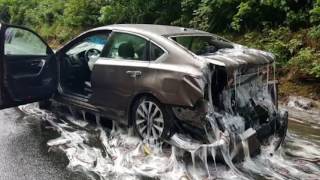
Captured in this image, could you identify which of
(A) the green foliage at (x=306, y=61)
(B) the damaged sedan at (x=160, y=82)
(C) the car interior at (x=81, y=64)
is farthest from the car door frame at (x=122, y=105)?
(A) the green foliage at (x=306, y=61)

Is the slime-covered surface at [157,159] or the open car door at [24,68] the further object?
the open car door at [24,68]

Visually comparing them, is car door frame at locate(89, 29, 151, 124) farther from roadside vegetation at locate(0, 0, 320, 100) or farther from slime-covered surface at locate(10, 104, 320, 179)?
roadside vegetation at locate(0, 0, 320, 100)

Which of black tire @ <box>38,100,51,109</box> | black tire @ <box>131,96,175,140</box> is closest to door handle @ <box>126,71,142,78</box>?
black tire @ <box>131,96,175,140</box>

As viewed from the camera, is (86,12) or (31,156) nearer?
(31,156)

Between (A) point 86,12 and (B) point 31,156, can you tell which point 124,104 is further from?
(A) point 86,12

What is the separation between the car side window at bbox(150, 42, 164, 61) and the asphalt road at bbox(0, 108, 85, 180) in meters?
1.75

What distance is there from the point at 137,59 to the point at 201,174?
5.99 feet

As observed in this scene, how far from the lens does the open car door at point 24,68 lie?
6.65 meters

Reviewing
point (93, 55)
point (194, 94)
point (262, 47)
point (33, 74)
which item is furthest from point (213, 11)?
point (194, 94)

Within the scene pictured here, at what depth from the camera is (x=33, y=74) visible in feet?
23.4

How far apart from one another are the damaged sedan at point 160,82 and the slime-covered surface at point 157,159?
20cm

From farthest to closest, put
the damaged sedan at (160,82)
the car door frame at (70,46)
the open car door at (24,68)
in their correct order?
the car door frame at (70,46), the open car door at (24,68), the damaged sedan at (160,82)

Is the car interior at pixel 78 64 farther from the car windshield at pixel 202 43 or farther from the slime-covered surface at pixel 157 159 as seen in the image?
the car windshield at pixel 202 43

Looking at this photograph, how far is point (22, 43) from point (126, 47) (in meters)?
1.83
